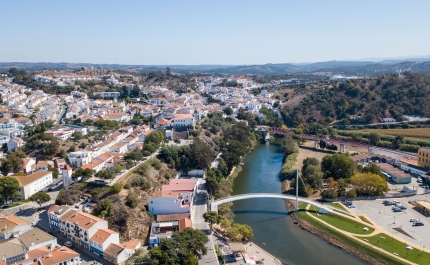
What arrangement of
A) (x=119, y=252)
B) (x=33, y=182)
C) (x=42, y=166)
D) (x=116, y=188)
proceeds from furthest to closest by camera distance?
(x=42, y=166), (x=33, y=182), (x=116, y=188), (x=119, y=252)

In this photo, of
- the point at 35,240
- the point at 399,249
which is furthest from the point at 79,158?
the point at 399,249

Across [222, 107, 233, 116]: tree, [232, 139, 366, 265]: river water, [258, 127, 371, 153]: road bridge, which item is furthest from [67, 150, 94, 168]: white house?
[222, 107, 233, 116]: tree

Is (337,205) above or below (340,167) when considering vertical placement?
below

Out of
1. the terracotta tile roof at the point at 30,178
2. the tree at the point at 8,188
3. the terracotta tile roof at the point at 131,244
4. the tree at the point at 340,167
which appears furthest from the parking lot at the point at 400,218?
the tree at the point at 8,188

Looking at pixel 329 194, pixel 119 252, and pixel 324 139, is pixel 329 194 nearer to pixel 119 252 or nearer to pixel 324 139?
pixel 119 252

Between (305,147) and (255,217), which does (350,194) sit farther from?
(305,147)

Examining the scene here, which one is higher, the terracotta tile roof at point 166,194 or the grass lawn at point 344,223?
the terracotta tile roof at point 166,194

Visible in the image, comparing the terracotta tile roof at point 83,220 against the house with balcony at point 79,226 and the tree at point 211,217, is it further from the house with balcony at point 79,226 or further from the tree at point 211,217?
the tree at point 211,217
